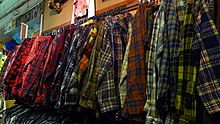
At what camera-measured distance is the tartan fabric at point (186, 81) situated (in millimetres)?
684

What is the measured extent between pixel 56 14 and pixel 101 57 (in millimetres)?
1163

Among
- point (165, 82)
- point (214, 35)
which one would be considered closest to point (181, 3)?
point (214, 35)

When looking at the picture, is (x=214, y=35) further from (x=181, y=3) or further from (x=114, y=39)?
(x=114, y=39)

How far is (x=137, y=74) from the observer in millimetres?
825

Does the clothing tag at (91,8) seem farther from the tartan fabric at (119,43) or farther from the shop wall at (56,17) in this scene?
the tartan fabric at (119,43)

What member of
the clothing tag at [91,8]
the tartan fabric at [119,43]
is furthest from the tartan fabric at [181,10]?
the clothing tag at [91,8]

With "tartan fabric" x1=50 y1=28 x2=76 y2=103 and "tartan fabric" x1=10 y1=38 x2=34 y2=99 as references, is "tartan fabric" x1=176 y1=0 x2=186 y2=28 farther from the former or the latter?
"tartan fabric" x1=10 y1=38 x2=34 y2=99

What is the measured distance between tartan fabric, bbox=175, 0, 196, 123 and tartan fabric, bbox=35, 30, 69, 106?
800 millimetres

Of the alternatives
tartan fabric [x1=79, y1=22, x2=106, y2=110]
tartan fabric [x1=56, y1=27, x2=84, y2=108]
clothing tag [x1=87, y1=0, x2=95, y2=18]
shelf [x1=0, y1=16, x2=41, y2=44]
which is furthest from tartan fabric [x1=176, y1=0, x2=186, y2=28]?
shelf [x1=0, y1=16, x2=41, y2=44]

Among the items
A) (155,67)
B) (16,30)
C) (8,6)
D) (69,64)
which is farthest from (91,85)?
(8,6)

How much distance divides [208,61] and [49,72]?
0.91 metres

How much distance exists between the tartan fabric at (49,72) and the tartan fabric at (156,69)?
2.23 feet

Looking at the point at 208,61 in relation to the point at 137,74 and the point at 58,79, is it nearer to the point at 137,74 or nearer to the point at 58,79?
the point at 137,74

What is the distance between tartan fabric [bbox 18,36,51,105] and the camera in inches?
55.4
